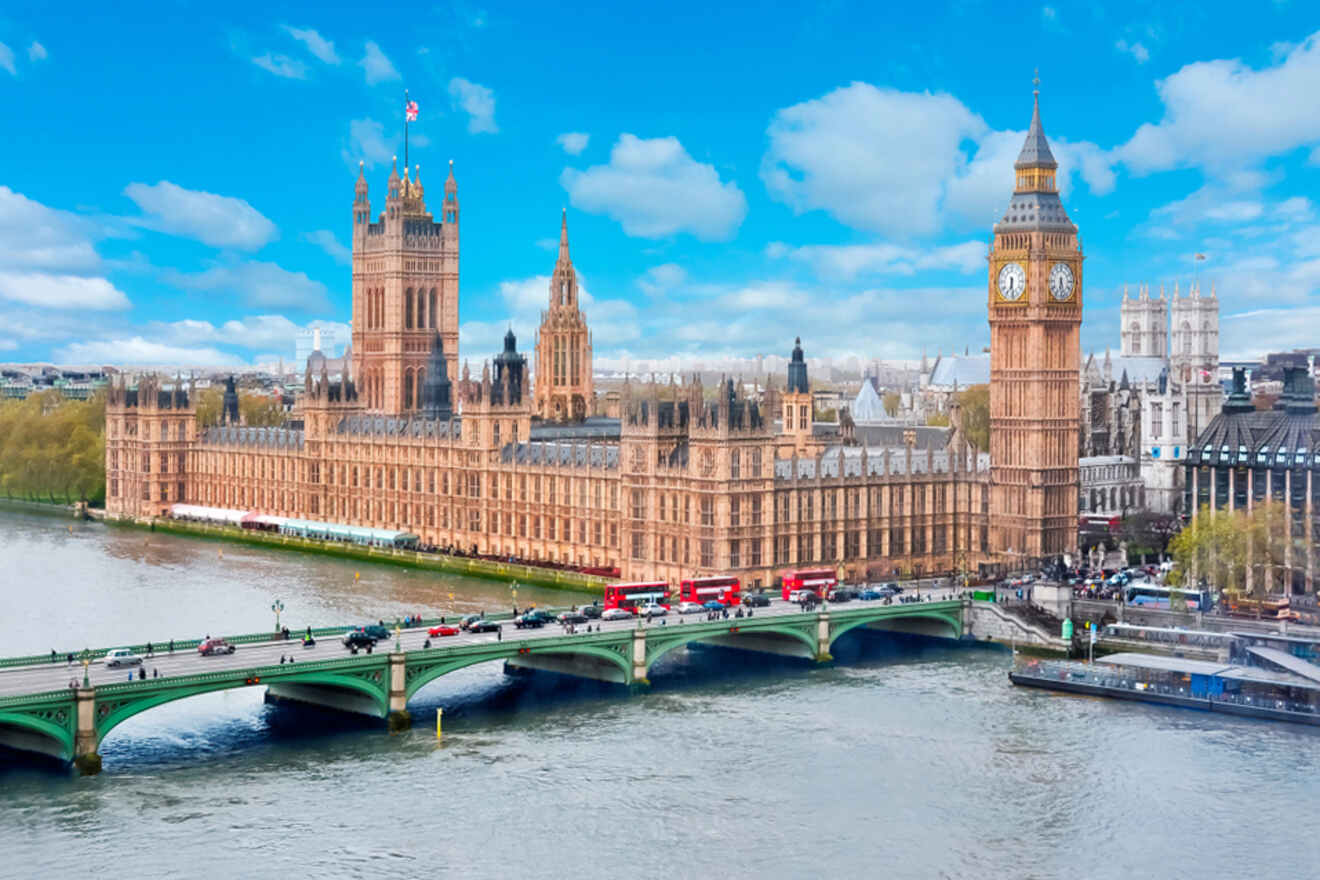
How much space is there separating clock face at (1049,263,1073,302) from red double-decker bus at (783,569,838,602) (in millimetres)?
22708

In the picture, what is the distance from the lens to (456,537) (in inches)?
4963

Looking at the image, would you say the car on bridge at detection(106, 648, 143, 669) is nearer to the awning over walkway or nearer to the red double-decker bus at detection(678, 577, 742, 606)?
the red double-decker bus at detection(678, 577, 742, 606)

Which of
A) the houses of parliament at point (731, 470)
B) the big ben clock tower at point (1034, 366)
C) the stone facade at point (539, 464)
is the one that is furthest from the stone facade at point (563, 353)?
the big ben clock tower at point (1034, 366)

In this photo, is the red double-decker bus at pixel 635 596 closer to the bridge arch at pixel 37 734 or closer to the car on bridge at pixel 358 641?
the car on bridge at pixel 358 641

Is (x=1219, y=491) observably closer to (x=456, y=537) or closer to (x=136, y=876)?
(x=456, y=537)

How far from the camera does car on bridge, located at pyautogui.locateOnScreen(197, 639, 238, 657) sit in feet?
238

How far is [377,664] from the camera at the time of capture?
70875mm

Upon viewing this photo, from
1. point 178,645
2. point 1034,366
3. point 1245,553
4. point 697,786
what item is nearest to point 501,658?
point 178,645

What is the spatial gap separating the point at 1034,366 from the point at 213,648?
5435cm

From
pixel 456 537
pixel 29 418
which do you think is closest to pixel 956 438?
pixel 456 537

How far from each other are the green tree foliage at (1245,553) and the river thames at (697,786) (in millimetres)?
15183

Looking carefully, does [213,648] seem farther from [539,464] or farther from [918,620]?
[539,464]

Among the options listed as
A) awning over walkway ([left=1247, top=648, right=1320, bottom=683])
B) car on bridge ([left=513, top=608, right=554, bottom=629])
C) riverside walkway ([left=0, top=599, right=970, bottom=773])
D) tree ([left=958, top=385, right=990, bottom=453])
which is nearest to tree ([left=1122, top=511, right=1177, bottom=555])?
riverside walkway ([left=0, top=599, right=970, bottom=773])

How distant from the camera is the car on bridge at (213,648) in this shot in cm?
7250
